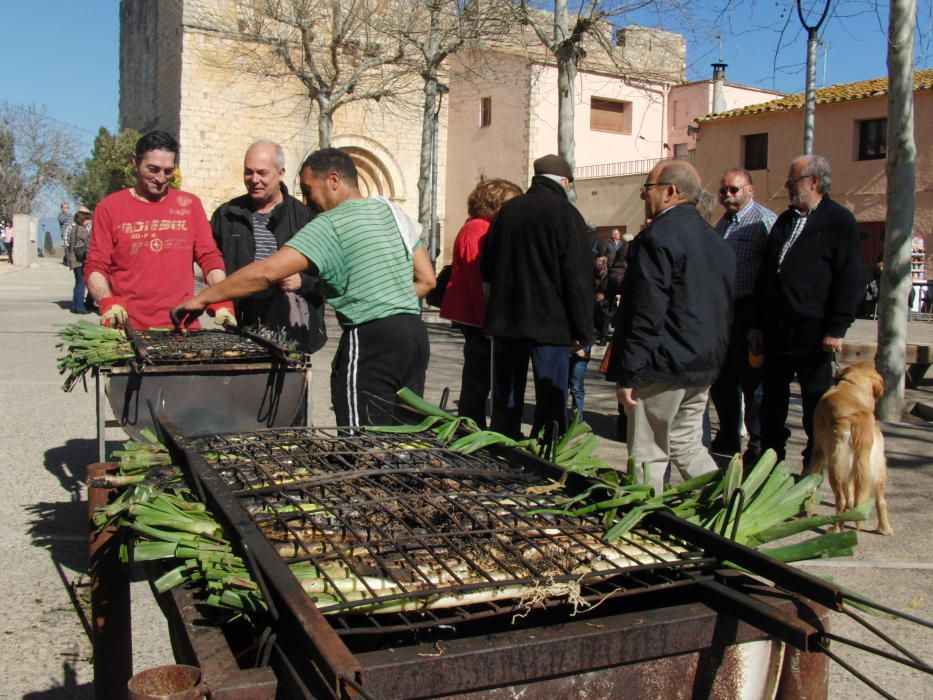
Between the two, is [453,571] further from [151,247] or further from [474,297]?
[474,297]

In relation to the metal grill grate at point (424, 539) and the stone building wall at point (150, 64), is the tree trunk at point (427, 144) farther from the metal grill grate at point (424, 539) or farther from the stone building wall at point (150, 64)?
the metal grill grate at point (424, 539)

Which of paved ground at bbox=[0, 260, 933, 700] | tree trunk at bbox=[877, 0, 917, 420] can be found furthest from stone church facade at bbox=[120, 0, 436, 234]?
tree trunk at bbox=[877, 0, 917, 420]

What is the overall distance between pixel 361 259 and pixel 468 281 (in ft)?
8.99

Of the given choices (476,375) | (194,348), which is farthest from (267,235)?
(476,375)

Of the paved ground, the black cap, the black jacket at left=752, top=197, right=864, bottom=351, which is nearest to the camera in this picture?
the paved ground

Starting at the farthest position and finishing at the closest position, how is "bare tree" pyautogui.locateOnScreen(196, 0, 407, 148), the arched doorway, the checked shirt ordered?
1. the arched doorway
2. "bare tree" pyautogui.locateOnScreen(196, 0, 407, 148)
3. the checked shirt

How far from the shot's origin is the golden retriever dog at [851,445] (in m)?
4.98

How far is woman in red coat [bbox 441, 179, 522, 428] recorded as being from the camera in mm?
6816

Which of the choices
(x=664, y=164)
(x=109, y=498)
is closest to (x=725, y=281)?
(x=664, y=164)

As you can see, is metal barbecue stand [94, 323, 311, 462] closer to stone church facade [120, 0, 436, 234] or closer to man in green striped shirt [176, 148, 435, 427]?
man in green striped shirt [176, 148, 435, 427]

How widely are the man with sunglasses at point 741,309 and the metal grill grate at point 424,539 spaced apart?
4.43m

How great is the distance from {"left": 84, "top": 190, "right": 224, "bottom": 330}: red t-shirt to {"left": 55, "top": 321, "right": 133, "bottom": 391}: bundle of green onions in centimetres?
46

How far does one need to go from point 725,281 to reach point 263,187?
2.61 m

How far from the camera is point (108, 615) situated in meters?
2.77
